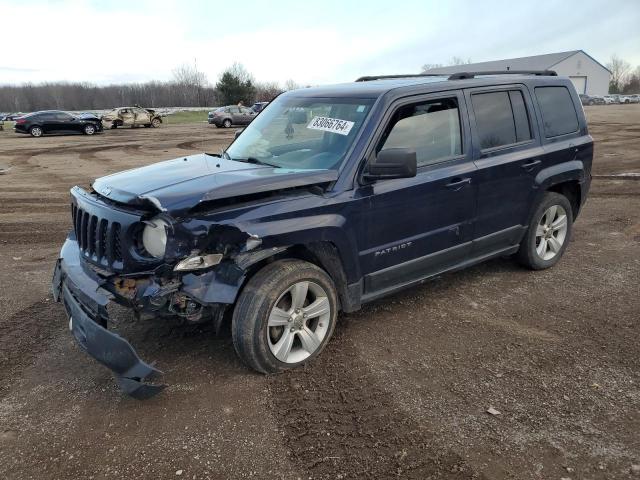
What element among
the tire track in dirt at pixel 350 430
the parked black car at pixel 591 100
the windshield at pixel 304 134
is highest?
the parked black car at pixel 591 100

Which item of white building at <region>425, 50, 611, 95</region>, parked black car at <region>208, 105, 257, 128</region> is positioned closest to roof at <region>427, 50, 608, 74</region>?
white building at <region>425, 50, 611, 95</region>

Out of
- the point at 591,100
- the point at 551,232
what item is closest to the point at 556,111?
the point at 551,232

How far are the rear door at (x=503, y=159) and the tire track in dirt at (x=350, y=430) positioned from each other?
6.43ft

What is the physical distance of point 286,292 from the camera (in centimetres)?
342

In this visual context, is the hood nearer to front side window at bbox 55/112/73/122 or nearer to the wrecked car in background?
front side window at bbox 55/112/73/122

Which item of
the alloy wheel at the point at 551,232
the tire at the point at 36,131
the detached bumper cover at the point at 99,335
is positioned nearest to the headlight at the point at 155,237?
the detached bumper cover at the point at 99,335

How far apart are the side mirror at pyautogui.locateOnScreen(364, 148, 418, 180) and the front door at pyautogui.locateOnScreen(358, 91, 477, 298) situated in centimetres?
17

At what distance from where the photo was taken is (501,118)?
4645mm

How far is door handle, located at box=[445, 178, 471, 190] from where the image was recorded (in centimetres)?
415

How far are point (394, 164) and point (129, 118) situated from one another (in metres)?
35.0

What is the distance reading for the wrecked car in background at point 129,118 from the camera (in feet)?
111

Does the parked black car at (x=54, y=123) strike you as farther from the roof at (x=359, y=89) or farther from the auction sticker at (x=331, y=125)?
the auction sticker at (x=331, y=125)

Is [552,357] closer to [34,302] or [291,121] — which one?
[291,121]

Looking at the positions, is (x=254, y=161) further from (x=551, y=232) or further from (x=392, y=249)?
(x=551, y=232)
